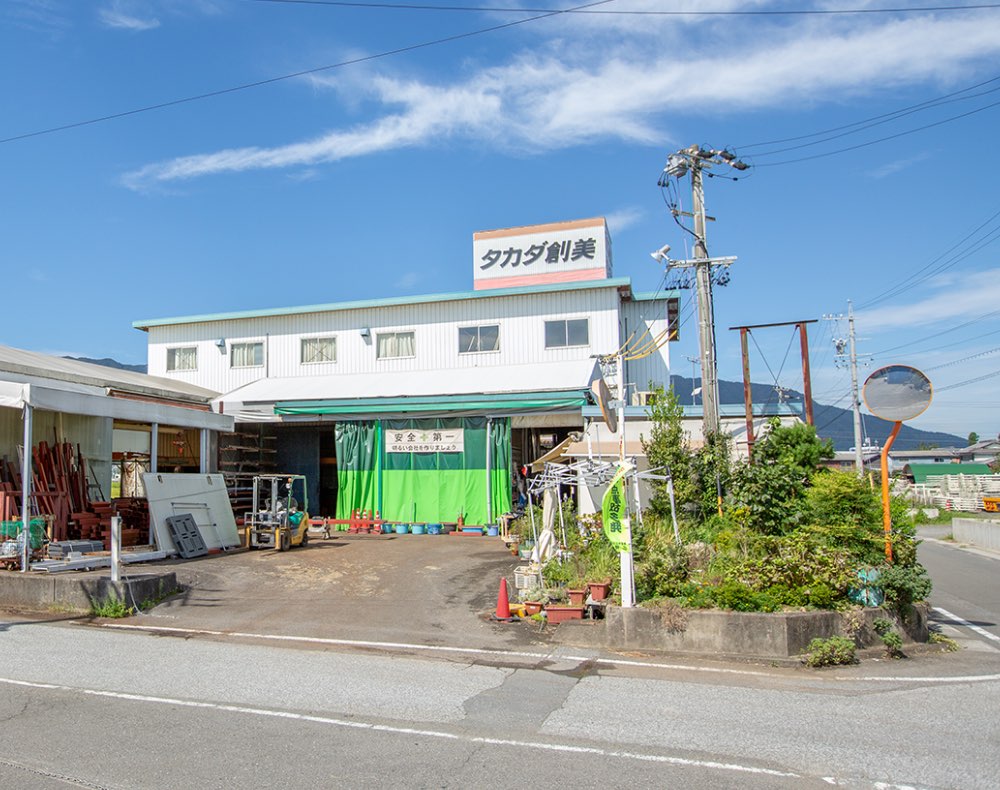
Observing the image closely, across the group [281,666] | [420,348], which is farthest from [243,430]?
A: [281,666]

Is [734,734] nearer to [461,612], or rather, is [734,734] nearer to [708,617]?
[708,617]

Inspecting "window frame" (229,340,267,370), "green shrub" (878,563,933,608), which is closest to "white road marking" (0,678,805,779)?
"green shrub" (878,563,933,608)

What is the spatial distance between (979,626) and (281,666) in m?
9.66

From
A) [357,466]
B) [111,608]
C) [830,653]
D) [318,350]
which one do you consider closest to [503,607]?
[830,653]

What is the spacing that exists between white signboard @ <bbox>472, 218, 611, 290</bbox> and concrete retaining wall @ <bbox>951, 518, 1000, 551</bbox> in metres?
15.4

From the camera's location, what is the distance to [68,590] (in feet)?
38.1

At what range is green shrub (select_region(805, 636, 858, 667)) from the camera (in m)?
8.49

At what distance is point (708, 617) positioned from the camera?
29.7 feet

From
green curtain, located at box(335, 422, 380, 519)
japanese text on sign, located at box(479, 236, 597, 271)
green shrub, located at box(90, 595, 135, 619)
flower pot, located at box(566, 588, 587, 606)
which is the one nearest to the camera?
flower pot, located at box(566, 588, 587, 606)

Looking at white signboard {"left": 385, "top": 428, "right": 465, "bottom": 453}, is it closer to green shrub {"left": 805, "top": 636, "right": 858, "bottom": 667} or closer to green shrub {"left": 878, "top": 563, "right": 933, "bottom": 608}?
green shrub {"left": 878, "top": 563, "right": 933, "bottom": 608}

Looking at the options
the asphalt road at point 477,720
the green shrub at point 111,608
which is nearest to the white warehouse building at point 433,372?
the green shrub at point 111,608

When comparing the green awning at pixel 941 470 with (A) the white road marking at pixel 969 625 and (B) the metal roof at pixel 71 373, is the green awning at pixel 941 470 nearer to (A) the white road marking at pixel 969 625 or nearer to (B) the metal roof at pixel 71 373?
(A) the white road marking at pixel 969 625

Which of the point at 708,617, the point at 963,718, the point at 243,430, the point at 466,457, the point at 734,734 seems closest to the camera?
the point at 734,734

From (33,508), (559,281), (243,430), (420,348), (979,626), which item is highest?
(559,281)
